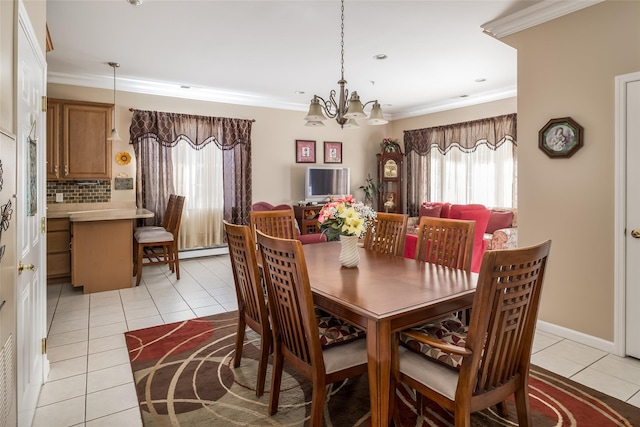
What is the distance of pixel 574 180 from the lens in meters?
3.00

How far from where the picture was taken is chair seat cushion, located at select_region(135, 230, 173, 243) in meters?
4.67

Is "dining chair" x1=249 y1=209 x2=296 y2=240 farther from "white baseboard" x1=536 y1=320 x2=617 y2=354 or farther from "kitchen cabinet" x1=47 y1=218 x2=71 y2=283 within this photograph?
"kitchen cabinet" x1=47 y1=218 x2=71 y2=283

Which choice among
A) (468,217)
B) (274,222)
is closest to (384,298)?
(274,222)

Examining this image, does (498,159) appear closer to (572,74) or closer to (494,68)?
(494,68)

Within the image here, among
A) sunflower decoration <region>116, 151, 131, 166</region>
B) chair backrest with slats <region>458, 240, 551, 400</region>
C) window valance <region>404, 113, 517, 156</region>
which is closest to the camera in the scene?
chair backrest with slats <region>458, 240, 551, 400</region>

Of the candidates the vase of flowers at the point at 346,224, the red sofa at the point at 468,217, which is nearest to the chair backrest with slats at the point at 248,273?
the vase of flowers at the point at 346,224

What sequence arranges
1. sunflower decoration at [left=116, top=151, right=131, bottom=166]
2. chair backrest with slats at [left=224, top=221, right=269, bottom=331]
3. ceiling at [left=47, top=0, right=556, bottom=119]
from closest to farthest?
chair backrest with slats at [left=224, top=221, right=269, bottom=331] → ceiling at [left=47, top=0, right=556, bottom=119] → sunflower decoration at [left=116, top=151, right=131, bottom=166]

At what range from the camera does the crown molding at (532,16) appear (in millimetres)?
2924

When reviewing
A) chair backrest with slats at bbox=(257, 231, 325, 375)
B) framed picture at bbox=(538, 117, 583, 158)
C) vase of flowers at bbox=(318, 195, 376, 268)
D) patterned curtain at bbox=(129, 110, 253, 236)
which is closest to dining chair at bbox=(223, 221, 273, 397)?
chair backrest with slats at bbox=(257, 231, 325, 375)

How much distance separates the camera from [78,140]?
482 centimetres

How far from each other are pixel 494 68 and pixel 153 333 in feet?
16.2

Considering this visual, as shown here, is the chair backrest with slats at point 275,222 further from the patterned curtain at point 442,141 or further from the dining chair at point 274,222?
the patterned curtain at point 442,141

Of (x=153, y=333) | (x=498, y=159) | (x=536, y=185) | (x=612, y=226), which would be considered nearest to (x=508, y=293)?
(x=612, y=226)

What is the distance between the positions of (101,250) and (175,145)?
2.09 m
